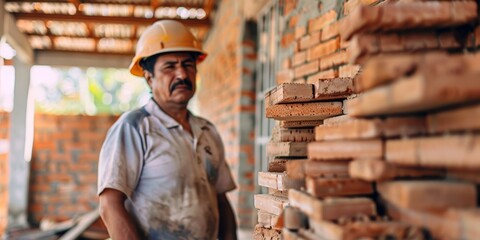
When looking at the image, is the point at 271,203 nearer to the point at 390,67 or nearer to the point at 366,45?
the point at 366,45

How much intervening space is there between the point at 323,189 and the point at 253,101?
389 cm

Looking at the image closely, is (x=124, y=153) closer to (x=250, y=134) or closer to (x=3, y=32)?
(x=250, y=134)

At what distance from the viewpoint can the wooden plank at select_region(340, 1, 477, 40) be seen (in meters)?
1.15

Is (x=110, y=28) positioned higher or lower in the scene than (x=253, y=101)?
higher

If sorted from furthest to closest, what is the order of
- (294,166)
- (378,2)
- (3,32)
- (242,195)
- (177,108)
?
1. (3,32)
2. (242,195)
3. (177,108)
4. (378,2)
5. (294,166)

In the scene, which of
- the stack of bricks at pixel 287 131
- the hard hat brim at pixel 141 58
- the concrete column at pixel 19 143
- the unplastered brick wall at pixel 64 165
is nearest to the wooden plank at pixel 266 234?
the stack of bricks at pixel 287 131

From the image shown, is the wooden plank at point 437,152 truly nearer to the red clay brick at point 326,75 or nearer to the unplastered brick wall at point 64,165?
the red clay brick at point 326,75

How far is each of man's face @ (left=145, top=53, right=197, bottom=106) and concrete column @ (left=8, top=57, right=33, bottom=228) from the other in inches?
279

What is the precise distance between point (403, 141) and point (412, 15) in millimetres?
293

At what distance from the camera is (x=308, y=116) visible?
1775 millimetres

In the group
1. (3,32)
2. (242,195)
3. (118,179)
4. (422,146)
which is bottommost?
(242,195)

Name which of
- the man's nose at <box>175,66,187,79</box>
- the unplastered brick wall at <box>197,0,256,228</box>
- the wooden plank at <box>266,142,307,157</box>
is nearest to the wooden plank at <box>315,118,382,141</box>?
the wooden plank at <box>266,142,307,157</box>

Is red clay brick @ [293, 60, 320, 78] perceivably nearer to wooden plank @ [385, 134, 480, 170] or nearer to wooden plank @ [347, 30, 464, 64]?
wooden plank @ [347, 30, 464, 64]

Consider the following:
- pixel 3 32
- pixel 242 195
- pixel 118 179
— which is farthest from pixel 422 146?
pixel 3 32
